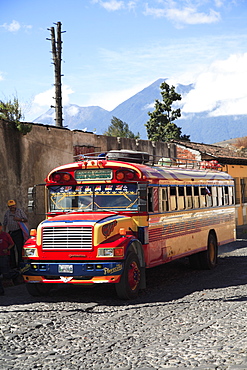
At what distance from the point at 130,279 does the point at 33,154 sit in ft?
31.8

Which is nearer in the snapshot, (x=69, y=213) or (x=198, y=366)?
(x=198, y=366)

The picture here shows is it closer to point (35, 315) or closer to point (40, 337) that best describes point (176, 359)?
point (40, 337)

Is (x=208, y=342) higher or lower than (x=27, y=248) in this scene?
lower

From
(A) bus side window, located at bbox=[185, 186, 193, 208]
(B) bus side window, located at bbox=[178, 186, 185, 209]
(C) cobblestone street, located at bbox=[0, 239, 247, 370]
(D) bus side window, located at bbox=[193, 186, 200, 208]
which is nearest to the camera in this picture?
(C) cobblestone street, located at bbox=[0, 239, 247, 370]

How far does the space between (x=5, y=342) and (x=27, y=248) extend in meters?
3.55

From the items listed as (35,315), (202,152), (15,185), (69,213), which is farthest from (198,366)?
(202,152)

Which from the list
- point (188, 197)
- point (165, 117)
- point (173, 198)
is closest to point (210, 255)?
point (188, 197)

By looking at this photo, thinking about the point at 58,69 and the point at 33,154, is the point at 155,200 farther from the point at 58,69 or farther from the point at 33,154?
the point at 58,69

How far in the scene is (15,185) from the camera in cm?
1886

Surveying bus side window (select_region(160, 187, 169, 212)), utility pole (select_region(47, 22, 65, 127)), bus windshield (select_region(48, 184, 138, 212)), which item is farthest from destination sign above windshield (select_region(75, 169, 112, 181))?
utility pole (select_region(47, 22, 65, 127))

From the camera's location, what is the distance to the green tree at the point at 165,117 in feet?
229

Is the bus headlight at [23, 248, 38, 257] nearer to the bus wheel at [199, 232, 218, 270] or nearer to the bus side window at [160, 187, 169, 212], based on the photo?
the bus side window at [160, 187, 169, 212]

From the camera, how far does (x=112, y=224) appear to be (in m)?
11.3

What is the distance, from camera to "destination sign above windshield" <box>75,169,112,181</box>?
1248cm
